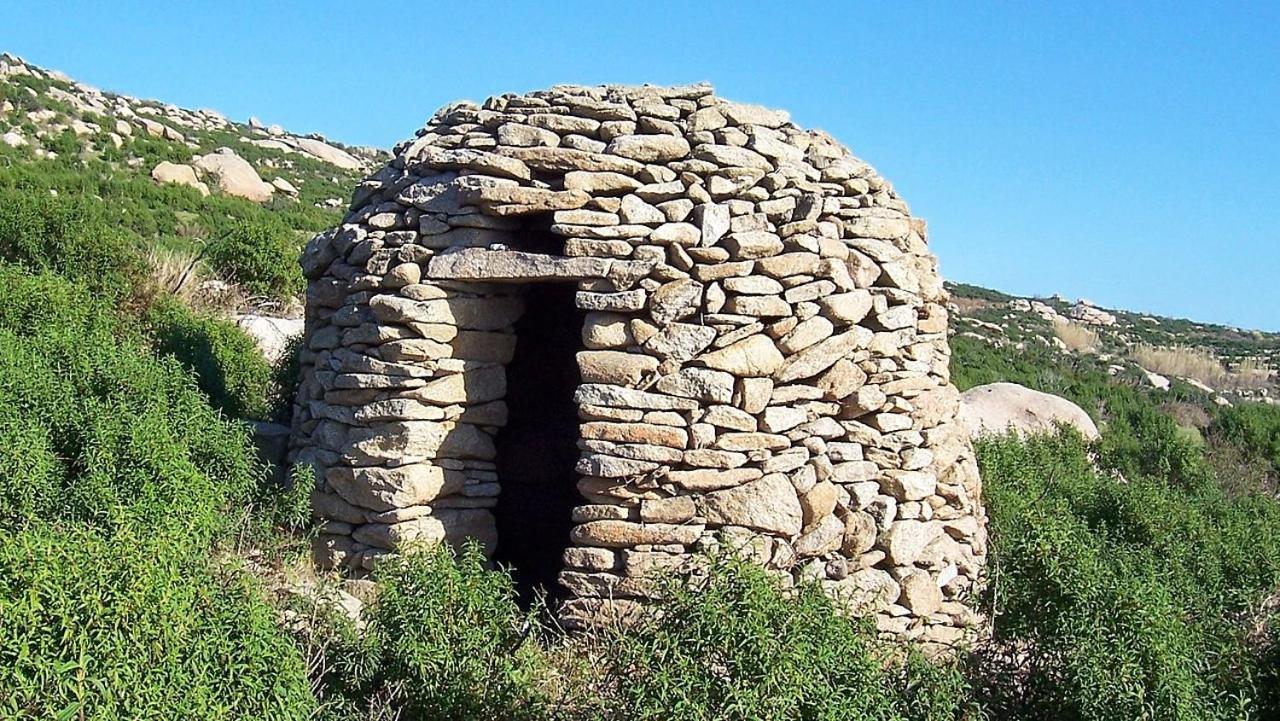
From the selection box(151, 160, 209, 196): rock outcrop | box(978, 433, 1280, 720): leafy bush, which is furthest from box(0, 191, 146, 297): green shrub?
box(151, 160, 209, 196): rock outcrop

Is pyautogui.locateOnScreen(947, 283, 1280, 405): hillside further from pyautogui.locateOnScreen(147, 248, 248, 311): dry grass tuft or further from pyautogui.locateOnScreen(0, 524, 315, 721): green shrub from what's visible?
pyautogui.locateOnScreen(0, 524, 315, 721): green shrub

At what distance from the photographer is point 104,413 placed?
6.03 meters

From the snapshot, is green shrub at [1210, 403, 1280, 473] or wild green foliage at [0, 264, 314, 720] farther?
green shrub at [1210, 403, 1280, 473]

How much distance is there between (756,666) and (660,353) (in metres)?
2.00

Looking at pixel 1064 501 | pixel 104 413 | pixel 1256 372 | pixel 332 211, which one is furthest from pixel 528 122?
pixel 1256 372

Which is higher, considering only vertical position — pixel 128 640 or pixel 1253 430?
pixel 1253 430

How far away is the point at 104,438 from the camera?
5.65 m

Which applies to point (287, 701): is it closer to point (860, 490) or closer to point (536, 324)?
point (860, 490)

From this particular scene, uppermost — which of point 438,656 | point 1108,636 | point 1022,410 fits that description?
point 1022,410

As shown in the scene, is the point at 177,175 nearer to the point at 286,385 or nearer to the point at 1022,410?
the point at 286,385

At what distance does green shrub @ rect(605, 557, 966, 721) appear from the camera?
3.87m

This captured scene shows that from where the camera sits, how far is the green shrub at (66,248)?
393 inches

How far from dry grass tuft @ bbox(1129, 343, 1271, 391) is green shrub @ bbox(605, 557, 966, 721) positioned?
23.0 metres

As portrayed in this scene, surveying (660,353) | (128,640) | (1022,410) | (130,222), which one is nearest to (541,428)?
(660,353)
